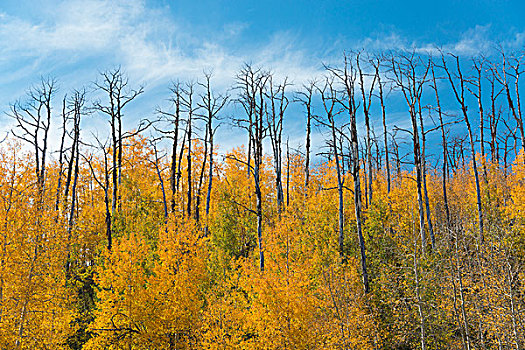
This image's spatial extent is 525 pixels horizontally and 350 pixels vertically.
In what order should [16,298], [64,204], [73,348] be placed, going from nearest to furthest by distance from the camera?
1. [16,298]
2. [73,348]
3. [64,204]

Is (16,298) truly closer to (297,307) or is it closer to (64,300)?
(64,300)

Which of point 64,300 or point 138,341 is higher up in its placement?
point 64,300

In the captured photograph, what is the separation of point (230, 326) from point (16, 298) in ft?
29.2

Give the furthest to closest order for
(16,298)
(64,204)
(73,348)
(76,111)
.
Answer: (76,111) → (64,204) → (73,348) → (16,298)

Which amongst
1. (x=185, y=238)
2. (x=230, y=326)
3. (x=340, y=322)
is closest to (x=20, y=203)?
(x=185, y=238)

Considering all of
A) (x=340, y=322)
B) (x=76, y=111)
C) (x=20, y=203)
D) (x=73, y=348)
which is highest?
(x=76, y=111)

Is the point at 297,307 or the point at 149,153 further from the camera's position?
the point at 149,153

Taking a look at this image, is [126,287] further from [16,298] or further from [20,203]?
[20,203]

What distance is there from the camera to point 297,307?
15914 mm

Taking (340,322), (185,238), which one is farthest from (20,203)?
(340,322)

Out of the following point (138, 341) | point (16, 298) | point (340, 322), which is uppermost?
point (16, 298)

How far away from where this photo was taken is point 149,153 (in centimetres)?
Result: 3077

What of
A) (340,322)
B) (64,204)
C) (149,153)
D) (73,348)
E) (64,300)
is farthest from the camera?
(149,153)

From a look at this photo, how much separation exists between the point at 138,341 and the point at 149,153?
53.1ft
